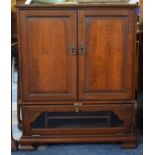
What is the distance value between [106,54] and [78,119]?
0.49 metres

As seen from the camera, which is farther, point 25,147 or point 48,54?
point 25,147

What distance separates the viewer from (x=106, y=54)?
5.98 ft

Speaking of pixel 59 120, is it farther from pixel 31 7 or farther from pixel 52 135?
pixel 31 7

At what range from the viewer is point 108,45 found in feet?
5.94

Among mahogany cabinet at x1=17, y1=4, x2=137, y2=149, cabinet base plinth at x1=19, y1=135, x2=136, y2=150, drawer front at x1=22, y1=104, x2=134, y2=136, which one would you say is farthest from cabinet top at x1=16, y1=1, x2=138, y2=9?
cabinet base plinth at x1=19, y1=135, x2=136, y2=150

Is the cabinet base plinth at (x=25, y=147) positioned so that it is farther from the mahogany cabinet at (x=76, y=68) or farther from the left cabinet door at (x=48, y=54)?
the left cabinet door at (x=48, y=54)

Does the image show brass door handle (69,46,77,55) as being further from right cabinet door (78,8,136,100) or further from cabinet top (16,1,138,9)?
cabinet top (16,1,138,9)

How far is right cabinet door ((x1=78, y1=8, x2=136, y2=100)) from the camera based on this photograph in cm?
179

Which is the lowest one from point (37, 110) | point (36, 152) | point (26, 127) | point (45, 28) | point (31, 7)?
point (36, 152)

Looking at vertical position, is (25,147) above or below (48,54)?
below

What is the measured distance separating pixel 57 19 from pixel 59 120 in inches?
27.2

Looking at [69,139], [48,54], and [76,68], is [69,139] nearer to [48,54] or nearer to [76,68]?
[76,68]

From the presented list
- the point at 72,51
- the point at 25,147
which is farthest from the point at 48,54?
the point at 25,147

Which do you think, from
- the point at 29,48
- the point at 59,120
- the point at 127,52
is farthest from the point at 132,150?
the point at 29,48
